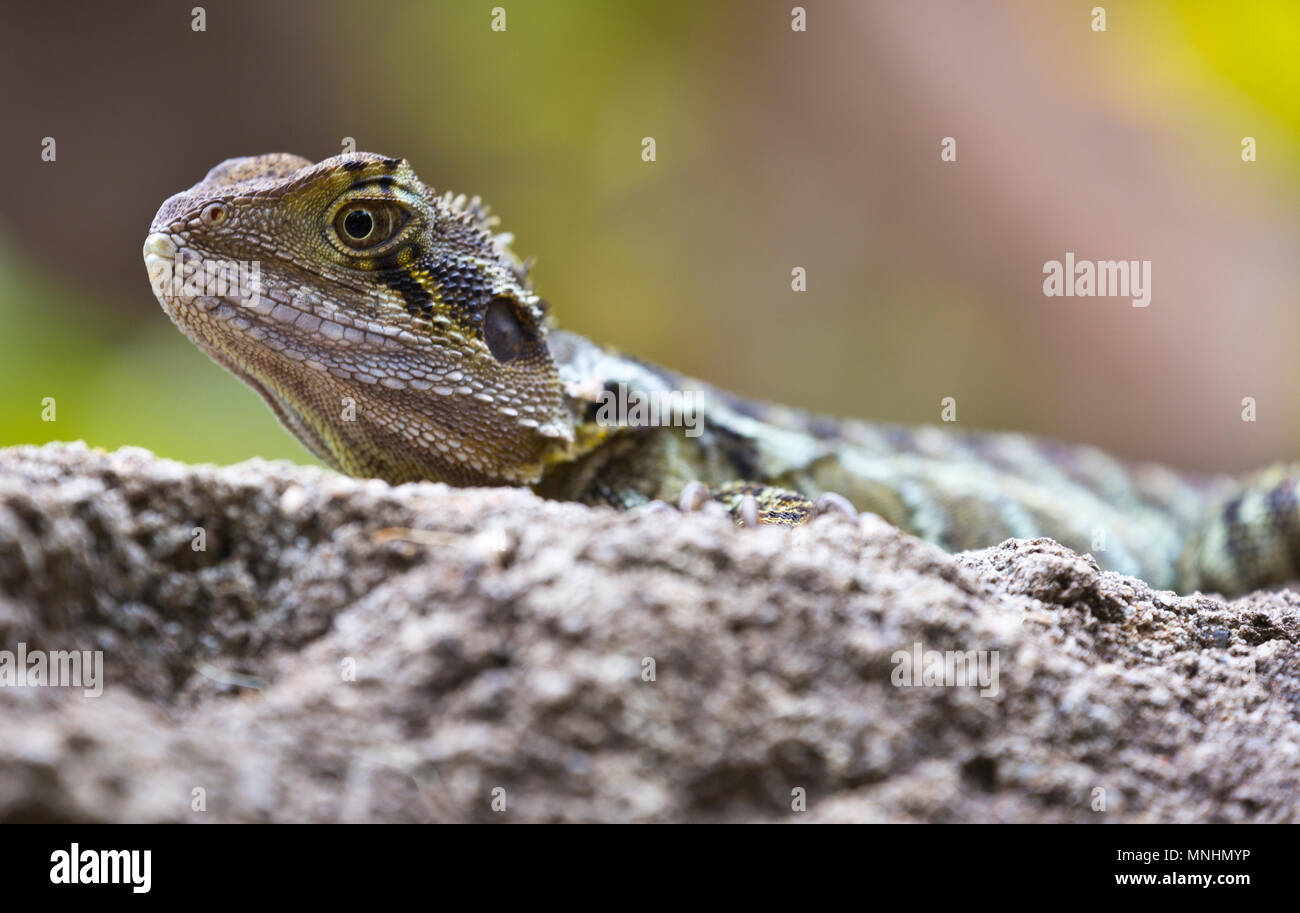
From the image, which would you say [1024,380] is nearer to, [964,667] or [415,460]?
[415,460]

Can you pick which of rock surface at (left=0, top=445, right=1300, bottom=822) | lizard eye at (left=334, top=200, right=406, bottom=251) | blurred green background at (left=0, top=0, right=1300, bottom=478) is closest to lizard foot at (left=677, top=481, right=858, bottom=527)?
rock surface at (left=0, top=445, right=1300, bottom=822)

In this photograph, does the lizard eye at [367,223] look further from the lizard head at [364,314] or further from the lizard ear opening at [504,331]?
the lizard ear opening at [504,331]

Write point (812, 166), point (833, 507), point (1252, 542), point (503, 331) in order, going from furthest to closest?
1. point (812, 166)
2. point (1252, 542)
3. point (503, 331)
4. point (833, 507)

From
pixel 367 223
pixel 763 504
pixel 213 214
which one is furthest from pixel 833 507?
pixel 213 214

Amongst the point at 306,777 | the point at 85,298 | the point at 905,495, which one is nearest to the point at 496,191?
the point at 85,298
